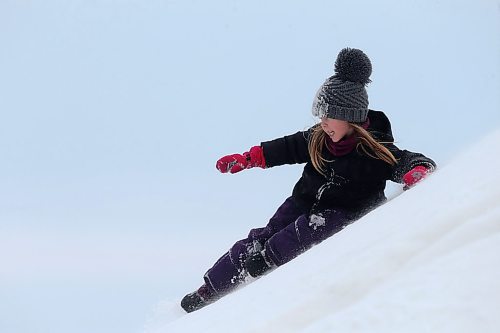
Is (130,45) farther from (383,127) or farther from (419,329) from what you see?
(419,329)

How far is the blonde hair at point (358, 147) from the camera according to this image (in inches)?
77.7

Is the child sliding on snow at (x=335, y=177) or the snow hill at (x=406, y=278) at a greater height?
the child sliding on snow at (x=335, y=177)

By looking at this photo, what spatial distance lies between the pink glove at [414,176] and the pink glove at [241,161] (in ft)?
2.13

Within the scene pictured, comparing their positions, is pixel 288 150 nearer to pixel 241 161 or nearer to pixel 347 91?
pixel 241 161

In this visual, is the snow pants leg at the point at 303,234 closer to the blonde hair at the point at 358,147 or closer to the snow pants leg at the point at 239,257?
the snow pants leg at the point at 239,257

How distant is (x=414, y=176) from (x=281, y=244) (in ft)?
1.54

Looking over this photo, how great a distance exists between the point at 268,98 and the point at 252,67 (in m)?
0.86

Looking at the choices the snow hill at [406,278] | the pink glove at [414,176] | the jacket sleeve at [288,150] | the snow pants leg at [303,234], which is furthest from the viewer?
the jacket sleeve at [288,150]

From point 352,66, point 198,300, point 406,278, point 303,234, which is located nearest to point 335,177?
point 303,234

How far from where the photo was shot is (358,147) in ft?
6.64

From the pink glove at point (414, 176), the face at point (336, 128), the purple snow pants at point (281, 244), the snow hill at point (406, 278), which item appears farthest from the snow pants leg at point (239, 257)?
the snow hill at point (406, 278)

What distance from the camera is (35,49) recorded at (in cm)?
717

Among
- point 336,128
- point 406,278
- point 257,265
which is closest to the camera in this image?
point 406,278

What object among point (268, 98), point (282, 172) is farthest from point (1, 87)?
point (282, 172)
